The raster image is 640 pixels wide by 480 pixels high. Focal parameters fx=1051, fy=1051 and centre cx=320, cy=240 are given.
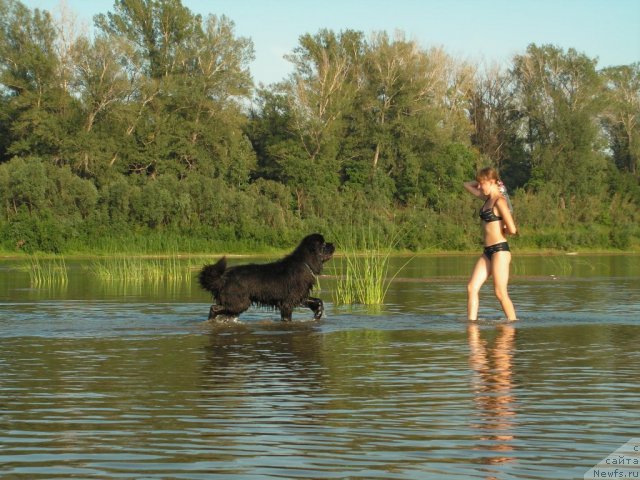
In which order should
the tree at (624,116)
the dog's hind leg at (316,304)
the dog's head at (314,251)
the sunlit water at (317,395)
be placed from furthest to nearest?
the tree at (624,116) < the dog's head at (314,251) < the dog's hind leg at (316,304) < the sunlit water at (317,395)

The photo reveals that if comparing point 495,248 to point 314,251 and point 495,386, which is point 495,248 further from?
point 495,386

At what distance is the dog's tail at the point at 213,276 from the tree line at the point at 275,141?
3018 centimetres

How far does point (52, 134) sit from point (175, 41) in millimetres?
10176

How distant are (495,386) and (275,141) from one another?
53.9 metres

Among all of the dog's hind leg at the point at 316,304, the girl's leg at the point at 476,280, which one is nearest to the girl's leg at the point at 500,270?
the girl's leg at the point at 476,280

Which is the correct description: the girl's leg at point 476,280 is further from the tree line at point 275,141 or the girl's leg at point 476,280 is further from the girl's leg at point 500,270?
the tree line at point 275,141

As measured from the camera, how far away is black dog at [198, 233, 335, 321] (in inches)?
542

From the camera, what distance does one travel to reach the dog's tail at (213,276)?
13758 millimetres

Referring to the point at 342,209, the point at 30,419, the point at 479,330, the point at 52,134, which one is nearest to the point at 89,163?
the point at 52,134

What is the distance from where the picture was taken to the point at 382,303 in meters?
17.4

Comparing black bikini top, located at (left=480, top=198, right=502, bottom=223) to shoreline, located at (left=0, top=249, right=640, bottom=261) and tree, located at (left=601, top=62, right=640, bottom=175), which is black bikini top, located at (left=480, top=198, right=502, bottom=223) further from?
tree, located at (left=601, top=62, right=640, bottom=175)

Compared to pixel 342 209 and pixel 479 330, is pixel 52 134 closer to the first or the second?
pixel 342 209

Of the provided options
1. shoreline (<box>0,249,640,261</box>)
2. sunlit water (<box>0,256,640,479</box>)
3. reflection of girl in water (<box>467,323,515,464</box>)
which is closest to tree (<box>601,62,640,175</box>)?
shoreline (<box>0,249,640,261</box>)

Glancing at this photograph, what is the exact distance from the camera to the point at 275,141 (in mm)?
61469
